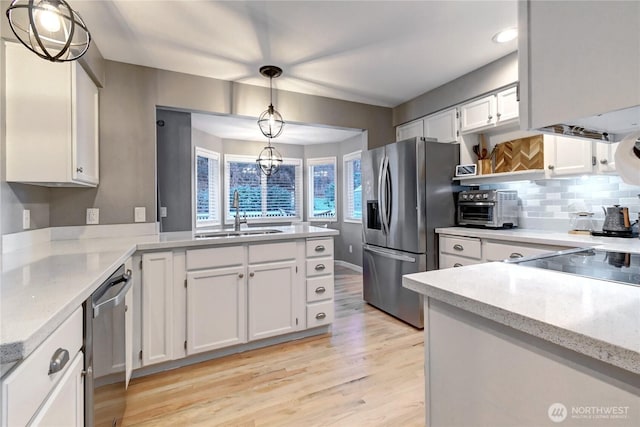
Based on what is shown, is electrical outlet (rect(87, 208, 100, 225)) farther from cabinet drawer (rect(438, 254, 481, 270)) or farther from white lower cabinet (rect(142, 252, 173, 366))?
cabinet drawer (rect(438, 254, 481, 270))

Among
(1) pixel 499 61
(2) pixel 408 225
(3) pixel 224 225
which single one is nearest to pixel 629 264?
(2) pixel 408 225

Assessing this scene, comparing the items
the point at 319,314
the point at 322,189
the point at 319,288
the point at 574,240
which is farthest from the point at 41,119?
the point at 322,189

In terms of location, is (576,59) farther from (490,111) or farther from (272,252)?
(490,111)

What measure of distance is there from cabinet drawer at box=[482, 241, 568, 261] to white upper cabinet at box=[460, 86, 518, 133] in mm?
1157

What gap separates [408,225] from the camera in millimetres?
2969

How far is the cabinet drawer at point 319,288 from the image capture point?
8.70ft

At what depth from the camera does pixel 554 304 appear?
74 cm

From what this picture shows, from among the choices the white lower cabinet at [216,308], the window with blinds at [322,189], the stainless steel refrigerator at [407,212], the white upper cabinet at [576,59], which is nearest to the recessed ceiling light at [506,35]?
the stainless steel refrigerator at [407,212]

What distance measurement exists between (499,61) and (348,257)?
3845 mm

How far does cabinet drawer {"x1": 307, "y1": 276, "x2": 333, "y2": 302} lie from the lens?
2.65 m

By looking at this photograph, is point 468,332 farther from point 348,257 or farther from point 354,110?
point 348,257

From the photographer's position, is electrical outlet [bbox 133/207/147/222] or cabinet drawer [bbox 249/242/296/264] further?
electrical outlet [bbox 133/207/147/222]

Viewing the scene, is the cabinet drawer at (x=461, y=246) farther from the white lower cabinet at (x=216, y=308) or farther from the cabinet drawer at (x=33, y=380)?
the cabinet drawer at (x=33, y=380)

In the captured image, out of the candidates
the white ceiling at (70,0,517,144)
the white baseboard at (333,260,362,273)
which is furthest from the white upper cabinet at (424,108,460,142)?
the white baseboard at (333,260,362,273)
